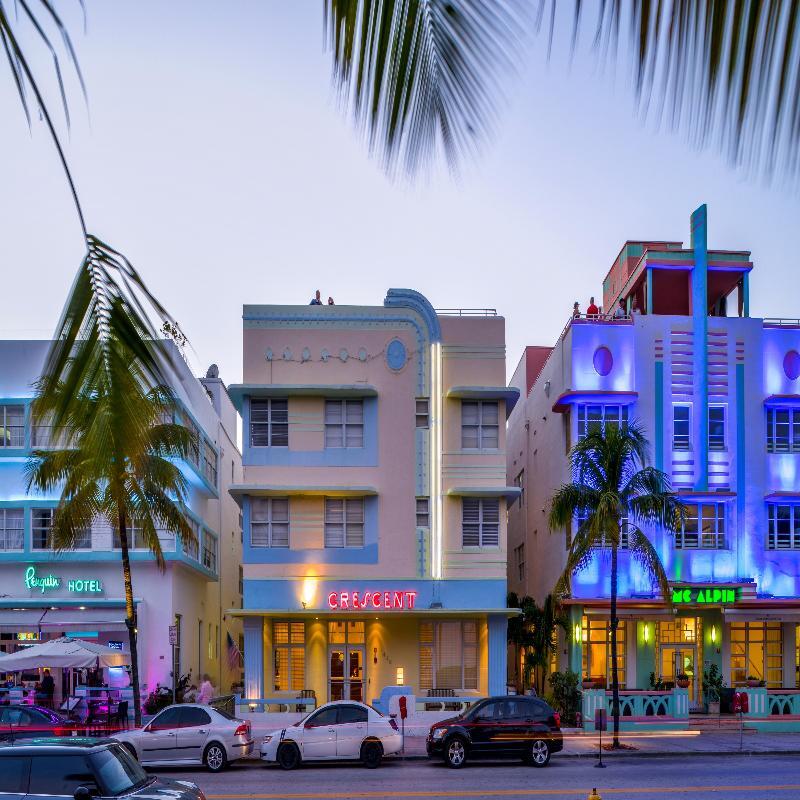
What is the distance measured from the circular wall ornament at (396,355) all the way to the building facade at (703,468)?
20.0 ft

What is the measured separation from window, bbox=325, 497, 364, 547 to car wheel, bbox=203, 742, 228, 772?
11.1 metres

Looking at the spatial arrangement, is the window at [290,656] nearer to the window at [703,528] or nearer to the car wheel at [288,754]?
the car wheel at [288,754]

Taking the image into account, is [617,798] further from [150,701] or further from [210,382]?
[210,382]

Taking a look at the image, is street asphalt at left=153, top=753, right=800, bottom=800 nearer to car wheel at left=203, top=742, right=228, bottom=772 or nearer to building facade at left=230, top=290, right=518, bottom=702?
car wheel at left=203, top=742, right=228, bottom=772

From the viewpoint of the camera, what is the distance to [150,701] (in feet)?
119

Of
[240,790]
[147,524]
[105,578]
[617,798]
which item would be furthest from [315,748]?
[105,578]

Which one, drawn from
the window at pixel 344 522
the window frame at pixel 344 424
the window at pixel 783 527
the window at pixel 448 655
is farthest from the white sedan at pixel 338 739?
the window at pixel 783 527

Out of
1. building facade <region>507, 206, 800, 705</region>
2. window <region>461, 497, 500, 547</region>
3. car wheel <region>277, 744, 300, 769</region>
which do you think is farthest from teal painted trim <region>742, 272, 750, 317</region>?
car wheel <region>277, 744, 300, 769</region>

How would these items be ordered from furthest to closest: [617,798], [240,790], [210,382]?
[210,382], [240,790], [617,798]

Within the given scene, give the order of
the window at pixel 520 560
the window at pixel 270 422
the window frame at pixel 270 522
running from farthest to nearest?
1. the window at pixel 520 560
2. the window at pixel 270 422
3. the window frame at pixel 270 522

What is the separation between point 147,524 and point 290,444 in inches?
725

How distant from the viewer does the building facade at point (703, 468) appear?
37750 mm

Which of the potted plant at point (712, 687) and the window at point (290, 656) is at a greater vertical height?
the window at point (290, 656)

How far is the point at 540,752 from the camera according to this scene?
25.9 m
